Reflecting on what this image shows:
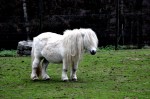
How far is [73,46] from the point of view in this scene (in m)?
12.3

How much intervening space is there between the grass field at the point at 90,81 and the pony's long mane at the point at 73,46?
0.71 metres

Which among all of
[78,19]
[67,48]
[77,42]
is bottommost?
[78,19]

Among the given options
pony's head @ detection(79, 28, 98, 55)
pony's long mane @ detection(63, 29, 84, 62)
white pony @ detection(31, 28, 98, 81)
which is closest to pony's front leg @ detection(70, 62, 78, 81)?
white pony @ detection(31, 28, 98, 81)

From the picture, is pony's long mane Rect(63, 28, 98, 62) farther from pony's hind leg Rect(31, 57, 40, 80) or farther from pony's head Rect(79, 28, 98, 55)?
pony's hind leg Rect(31, 57, 40, 80)

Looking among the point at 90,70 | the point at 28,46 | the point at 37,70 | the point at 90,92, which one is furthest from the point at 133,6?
the point at 90,92

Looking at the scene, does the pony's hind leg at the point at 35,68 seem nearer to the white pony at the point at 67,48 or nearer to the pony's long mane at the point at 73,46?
the white pony at the point at 67,48

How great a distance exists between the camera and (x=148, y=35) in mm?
24328

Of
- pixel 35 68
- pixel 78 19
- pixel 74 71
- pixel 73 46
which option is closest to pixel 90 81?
pixel 74 71

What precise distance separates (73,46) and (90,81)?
1101 millimetres

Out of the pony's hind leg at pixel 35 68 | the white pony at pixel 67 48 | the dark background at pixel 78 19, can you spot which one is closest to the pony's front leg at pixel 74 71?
the white pony at pixel 67 48

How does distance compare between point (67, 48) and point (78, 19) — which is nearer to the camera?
point (67, 48)

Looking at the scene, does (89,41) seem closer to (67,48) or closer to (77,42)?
(77,42)

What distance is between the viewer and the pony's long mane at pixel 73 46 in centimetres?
1221

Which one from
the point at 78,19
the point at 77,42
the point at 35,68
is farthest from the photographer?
the point at 78,19
